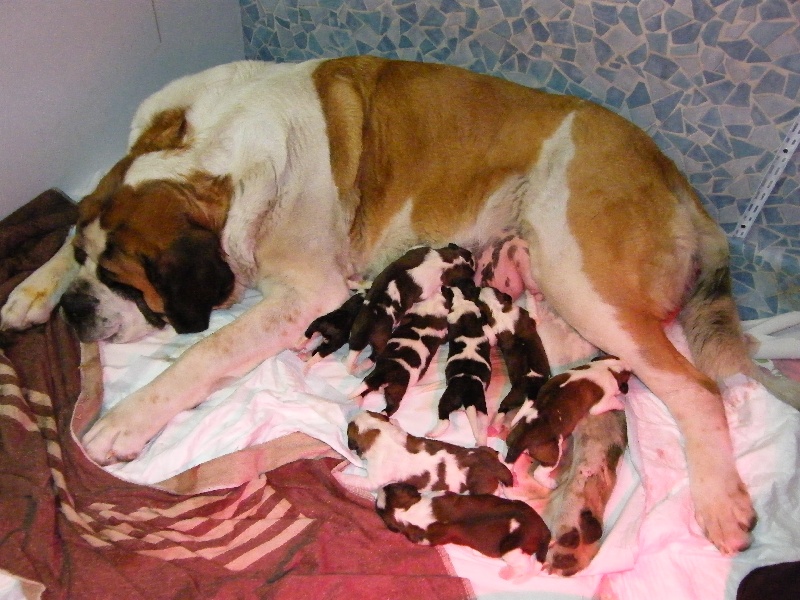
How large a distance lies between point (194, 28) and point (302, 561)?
233 centimetres

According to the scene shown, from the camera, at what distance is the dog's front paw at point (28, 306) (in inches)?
79.8

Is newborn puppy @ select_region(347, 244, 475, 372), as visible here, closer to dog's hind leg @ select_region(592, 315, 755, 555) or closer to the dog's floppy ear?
the dog's floppy ear

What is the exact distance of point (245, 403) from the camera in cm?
188

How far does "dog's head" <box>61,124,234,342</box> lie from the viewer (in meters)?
1.81

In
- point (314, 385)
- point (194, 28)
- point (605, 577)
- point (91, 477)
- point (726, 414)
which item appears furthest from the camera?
point (194, 28)

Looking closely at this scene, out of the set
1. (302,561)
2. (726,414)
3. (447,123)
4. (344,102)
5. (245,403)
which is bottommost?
(726,414)

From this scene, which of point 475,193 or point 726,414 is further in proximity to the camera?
point 475,193

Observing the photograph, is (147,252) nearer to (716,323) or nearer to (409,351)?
(409,351)

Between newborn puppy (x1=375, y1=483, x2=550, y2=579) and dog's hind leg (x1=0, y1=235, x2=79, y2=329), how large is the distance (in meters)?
1.29

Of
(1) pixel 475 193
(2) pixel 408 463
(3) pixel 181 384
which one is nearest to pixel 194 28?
(1) pixel 475 193

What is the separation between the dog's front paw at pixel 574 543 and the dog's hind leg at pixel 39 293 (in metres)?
1.71

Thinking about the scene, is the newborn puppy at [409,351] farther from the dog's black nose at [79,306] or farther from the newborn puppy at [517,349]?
the dog's black nose at [79,306]

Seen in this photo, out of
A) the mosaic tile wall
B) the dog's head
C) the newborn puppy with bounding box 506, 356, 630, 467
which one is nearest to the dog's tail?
the newborn puppy with bounding box 506, 356, 630, 467

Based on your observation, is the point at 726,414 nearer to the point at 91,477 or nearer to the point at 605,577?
the point at 605,577
